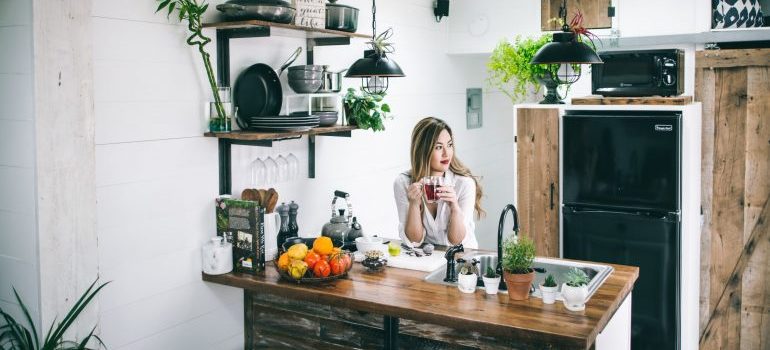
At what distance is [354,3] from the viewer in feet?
14.2

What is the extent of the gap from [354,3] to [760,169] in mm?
2487

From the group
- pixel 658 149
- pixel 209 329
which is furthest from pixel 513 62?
pixel 209 329

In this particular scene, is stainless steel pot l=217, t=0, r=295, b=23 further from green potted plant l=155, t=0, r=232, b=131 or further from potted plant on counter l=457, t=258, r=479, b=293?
potted plant on counter l=457, t=258, r=479, b=293

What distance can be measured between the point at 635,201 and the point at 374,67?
1832 mm

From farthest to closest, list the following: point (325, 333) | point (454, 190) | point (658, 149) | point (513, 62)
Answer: point (513, 62) → point (658, 149) → point (454, 190) → point (325, 333)

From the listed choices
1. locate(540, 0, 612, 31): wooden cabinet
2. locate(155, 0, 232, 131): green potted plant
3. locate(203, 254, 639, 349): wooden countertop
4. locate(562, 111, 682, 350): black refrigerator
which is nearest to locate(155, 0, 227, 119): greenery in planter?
locate(155, 0, 232, 131): green potted plant

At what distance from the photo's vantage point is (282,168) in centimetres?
370

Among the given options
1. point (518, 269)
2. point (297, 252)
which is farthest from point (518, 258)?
point (297, 252)

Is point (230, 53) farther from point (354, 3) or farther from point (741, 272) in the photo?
point (741, 272)

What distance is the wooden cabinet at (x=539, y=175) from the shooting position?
177 inches

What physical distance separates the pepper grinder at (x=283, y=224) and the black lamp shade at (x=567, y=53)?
1.39 m

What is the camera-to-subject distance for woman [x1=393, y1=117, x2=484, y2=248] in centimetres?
378

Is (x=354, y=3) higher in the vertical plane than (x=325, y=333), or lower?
higher

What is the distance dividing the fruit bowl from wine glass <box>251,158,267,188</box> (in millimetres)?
534
